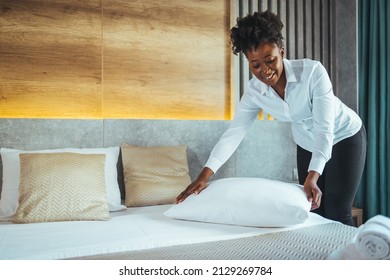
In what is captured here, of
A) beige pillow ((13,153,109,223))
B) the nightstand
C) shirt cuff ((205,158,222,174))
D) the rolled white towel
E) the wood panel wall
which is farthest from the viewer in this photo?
the nightstand

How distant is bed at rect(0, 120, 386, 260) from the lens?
1095 mm

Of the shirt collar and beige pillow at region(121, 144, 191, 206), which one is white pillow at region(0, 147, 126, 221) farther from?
the shirt collar


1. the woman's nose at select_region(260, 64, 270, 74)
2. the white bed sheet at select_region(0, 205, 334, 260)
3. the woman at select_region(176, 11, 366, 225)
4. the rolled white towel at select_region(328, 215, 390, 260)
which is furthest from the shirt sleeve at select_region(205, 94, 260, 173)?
the rolled white towel at select_region(328, 215, 390, 260)

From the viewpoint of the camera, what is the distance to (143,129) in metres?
2.17

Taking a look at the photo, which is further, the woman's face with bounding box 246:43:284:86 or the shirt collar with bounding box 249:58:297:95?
the shirt collar with bounding box 249:58:297:95

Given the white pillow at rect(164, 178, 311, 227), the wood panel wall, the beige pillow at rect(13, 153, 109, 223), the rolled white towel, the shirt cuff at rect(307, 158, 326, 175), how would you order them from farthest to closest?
the wood panel wall → the beige pillow at rect(13, 153, 109, 223) → the shirt cuff at rect(307, 158, 326, 175) → the white pillow at rect(164, 178, 311, 227) → the rolled white towel

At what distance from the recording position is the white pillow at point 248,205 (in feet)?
4.17

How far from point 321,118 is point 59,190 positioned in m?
1.16

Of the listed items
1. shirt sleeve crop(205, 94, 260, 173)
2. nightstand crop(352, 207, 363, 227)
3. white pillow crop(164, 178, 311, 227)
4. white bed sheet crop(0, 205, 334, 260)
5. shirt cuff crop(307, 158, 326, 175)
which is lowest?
nightstand crop(352, 207, 363, 227)

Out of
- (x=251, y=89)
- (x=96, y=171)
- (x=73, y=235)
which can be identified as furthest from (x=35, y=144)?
(x=251, y=89)

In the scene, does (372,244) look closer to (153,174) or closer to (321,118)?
(321,118)

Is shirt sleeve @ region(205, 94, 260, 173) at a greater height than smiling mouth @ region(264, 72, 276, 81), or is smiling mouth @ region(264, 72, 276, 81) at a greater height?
smiling mouth @ region(264, 72, 276, 81)
